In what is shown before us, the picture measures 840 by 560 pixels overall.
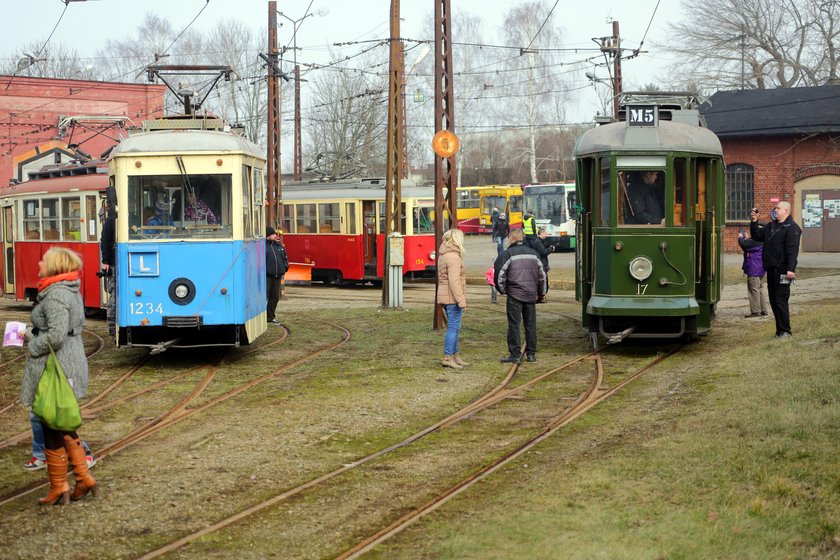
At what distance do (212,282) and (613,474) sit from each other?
22.8 feet

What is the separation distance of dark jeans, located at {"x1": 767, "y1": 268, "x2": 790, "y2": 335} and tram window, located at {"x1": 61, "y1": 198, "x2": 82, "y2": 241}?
12039 mm

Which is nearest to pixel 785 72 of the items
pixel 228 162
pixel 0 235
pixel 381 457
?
pixel 0 235

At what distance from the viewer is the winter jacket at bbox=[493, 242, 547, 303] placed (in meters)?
13.7

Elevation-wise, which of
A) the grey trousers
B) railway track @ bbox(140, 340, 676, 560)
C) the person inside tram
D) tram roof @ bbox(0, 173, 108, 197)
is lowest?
railway track @ bbox(140, 340, 676, 560)

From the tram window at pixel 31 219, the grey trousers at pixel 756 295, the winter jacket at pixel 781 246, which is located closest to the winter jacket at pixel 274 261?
the tram window at pixel 31 219

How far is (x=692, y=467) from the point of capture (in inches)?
300

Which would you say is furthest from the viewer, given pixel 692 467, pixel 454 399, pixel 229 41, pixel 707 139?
pixel 229 41

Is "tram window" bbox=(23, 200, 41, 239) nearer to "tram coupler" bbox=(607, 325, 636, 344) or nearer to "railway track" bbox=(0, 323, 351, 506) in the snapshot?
"railway track" bbox=(0, 323, 351, 506)

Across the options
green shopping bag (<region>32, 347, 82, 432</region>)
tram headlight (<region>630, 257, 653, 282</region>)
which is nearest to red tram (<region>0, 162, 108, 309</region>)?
tram headlight (<region>630, 257, 653, 282</region>)

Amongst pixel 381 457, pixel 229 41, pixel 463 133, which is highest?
pixel 229 41

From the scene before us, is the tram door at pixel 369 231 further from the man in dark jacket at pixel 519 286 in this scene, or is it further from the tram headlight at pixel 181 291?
the tram headlight at pixel 181 291

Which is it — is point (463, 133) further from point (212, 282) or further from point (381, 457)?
point (381, 457)

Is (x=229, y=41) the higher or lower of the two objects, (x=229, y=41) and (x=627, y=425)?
the higher

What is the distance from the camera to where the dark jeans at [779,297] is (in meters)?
14.2
